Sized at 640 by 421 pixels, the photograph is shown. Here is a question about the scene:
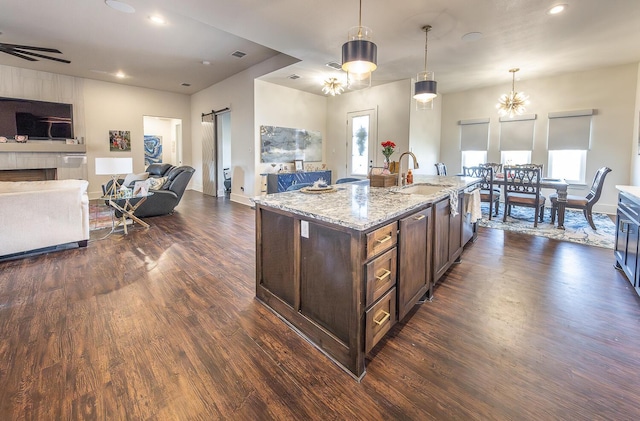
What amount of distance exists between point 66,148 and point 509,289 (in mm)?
10007

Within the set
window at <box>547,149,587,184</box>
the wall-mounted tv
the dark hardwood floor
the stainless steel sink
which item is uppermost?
the wall-mounted tv

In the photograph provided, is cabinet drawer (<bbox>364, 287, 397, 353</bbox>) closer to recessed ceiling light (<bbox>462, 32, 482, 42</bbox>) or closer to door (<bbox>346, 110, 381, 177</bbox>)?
recessed ceiling light (<bbox>462, 32, 482, 42</bbox>)

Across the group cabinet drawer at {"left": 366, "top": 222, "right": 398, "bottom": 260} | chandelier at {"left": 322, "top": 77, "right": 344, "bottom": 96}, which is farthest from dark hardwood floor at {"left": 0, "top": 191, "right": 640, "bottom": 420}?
chandelier at {"left": 322, "top": 77, "right": 344, "bottom": 96}

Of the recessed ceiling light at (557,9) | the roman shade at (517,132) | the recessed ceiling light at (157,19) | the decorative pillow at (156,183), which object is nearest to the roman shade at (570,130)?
the roman shade at (517,132)

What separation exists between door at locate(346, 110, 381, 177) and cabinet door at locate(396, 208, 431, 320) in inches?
204

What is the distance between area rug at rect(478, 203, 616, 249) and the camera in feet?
14.5

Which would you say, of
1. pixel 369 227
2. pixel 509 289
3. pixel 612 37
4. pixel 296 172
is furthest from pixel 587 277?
pixel 296 172

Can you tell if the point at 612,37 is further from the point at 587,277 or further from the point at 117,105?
the point at 117,105

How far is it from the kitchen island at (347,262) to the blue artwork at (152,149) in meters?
10.7

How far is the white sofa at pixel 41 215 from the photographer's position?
11.0 feet

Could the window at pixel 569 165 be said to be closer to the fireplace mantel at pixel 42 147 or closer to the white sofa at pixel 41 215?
the white sofa at pixel 41 215

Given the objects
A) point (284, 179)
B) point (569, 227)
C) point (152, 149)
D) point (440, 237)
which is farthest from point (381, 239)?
point (152, 149)

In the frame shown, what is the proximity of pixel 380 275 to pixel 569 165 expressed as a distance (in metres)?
Result: 7.57

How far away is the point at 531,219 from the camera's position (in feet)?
19.0
